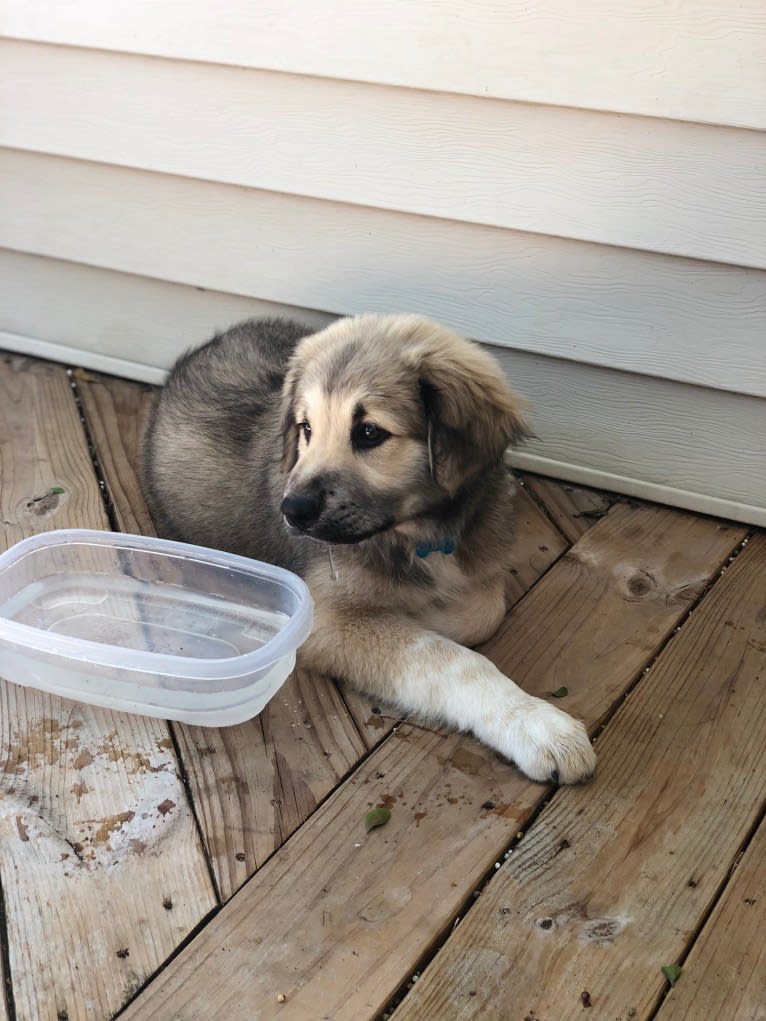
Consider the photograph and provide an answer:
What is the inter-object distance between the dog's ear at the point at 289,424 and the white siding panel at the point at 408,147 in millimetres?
838

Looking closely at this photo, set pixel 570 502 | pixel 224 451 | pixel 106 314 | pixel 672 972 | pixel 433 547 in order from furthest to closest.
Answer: pixel 106 314, pixel 570 502, pixel 224 451, pixel 433 547, pixel 672 972

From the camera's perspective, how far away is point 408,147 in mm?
3145

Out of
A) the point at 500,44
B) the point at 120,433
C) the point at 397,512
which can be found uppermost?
the point at 500,44

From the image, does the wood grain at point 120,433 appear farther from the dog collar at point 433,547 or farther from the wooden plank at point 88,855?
the dog collar at point 433,547

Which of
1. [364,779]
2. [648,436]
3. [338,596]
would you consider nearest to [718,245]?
[648,436]

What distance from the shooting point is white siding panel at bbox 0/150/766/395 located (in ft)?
9.98

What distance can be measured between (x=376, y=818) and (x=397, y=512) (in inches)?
27.2

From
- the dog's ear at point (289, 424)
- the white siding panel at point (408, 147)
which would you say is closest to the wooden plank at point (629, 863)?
the dog's ear at point (289, 424)

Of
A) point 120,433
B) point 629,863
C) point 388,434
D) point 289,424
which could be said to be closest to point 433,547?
point 388,434

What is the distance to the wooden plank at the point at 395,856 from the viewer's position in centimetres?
191

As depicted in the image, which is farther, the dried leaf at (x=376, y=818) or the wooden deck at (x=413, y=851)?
the dried leaf at (x=376, y=818)

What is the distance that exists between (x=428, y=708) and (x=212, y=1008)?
2.82 feet

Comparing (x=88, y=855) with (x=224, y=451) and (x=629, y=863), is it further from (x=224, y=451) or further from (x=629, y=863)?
(x=224, y=451)

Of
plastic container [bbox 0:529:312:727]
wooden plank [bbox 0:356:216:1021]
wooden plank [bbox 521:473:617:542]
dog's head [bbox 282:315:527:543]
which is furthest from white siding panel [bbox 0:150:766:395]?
wooden plank [bbox 0:356:216:1021]
